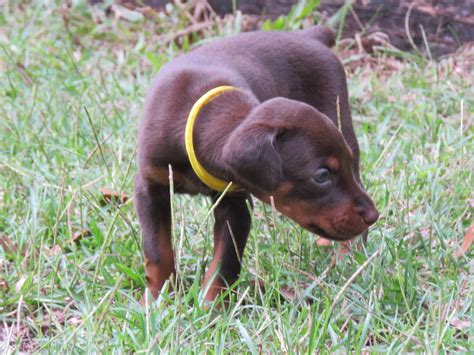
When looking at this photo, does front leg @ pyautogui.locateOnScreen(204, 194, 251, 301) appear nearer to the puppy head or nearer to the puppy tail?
the puppy head

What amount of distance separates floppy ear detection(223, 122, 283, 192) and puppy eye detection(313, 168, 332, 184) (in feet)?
0.62

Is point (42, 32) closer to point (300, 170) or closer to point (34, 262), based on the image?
point (34, 262)

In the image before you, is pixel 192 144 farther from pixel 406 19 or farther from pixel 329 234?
pixel 406 19

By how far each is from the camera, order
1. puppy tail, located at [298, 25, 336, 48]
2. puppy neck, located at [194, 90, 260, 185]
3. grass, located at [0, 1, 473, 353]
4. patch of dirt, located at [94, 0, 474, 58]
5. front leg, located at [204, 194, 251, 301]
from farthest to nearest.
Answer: patch of dirt, located at [94, 0, 474, 58] → puppy tail, located at [298, 25, 336, 48] → front leg, located at [204, 194, 251, 301] → puppy neck, located at [194, 90, 260, 185] → grass, located at [0, 1, 473, 353]

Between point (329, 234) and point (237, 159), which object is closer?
point (237, 159)

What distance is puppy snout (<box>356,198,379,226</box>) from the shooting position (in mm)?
4059

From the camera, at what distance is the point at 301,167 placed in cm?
393

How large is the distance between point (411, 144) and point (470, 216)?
98 cm

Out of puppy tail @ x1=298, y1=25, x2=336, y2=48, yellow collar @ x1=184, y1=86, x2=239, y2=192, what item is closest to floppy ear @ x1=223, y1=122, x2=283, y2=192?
yellow collar @ x1=184, y1=86, x2=239, y2=192

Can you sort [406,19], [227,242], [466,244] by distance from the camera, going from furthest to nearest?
[406,19], [466,244], [227,242]

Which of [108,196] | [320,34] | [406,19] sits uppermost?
[320,34]

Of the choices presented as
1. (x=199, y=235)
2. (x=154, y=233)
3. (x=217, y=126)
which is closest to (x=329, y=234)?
(x=217, y=126)

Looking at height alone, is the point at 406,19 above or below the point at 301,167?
below

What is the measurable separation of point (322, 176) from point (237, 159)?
43cm
